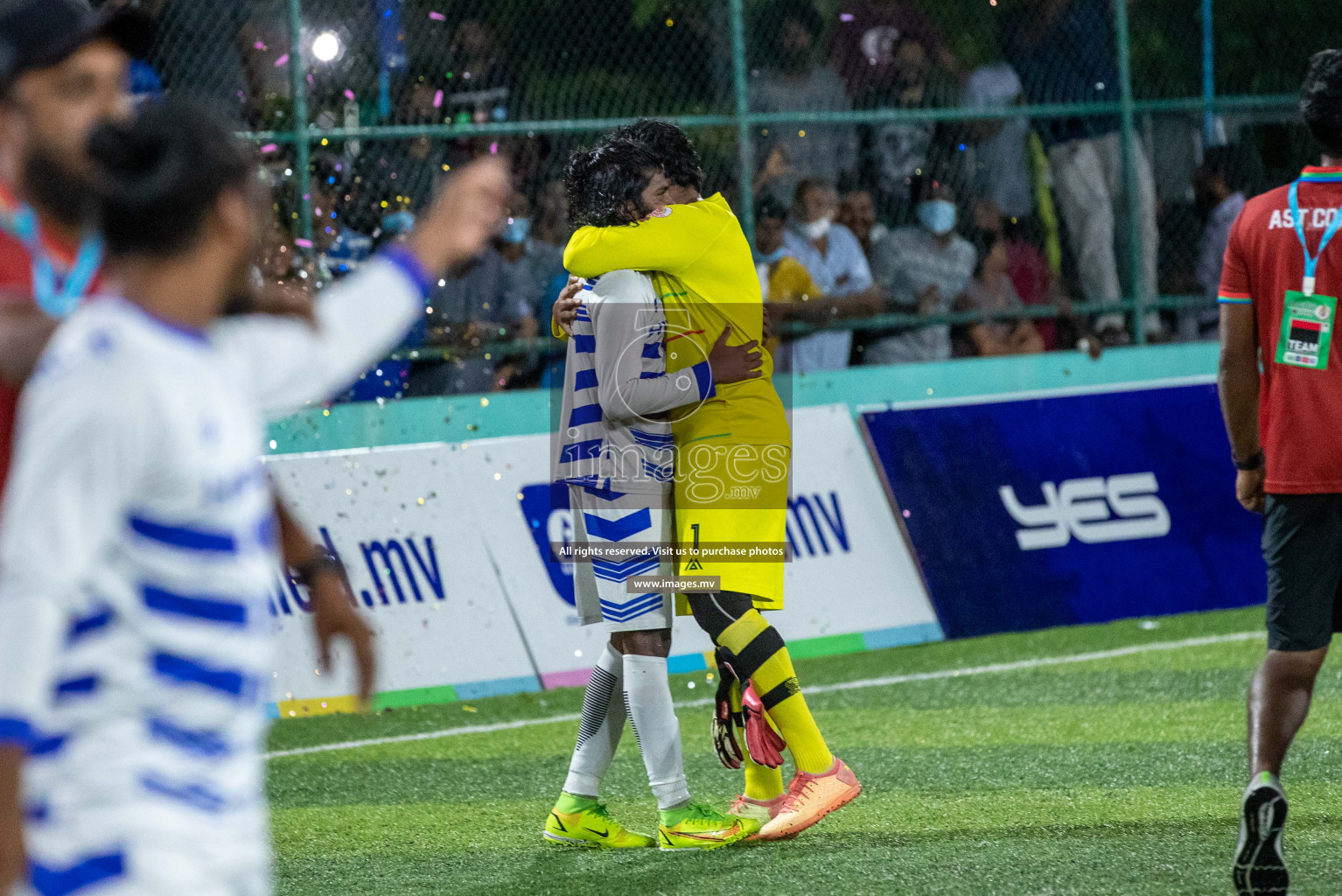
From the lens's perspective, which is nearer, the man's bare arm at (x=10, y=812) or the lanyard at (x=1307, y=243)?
the man's bare arm at (x=10, y=812)

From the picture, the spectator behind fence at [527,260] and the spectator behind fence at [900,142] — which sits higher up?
the spectator behind fence at [900,142]

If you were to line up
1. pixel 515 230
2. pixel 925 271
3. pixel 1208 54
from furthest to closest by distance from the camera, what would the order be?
pixel 1208 54 → pixel 925 271 → pixel 515 230

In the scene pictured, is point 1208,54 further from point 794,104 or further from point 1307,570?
point 1307,570

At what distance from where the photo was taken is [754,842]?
493cm

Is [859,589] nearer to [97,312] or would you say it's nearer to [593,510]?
[593,510]

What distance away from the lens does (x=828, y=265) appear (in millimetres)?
9773

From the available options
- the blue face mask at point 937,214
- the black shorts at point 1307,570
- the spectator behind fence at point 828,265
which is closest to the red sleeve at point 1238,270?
the black shorts at point 1307,570

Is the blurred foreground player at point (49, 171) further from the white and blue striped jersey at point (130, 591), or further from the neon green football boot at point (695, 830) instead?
the neon green football boot at point (695, 830)

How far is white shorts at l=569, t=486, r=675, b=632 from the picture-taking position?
4898 millimetres

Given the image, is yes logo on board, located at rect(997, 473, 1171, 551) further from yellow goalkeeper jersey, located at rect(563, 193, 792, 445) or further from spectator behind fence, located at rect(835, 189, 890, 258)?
yellow goalkeeper jersey, located at rect(563, 193, 792, 445)

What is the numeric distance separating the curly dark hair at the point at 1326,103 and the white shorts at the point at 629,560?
6.85 ft

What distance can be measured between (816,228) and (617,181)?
4978 millimetres

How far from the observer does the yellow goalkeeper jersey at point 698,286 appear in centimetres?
487

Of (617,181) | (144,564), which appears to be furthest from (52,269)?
(617,181)
